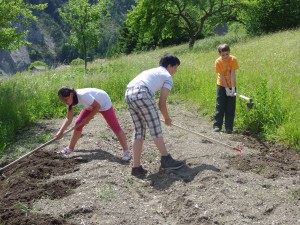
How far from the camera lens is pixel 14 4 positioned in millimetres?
13352

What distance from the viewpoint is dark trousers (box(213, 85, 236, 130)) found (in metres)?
8.27

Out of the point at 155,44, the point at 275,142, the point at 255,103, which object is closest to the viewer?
the point at 275,142

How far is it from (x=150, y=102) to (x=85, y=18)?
21.2m

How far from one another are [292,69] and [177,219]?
7.64 metres

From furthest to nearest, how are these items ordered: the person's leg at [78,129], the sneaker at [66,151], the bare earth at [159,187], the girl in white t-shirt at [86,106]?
the sneaker at [66,151]
the person's leg at [78,129]
the girl in white t-shirt at [86,106]
the bare earth at [159,187]

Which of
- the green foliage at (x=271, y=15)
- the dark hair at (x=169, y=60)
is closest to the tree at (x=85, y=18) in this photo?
the green foliage at (x=271, y=15)

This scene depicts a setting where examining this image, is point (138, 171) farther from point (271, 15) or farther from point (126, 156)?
point (271, 15)

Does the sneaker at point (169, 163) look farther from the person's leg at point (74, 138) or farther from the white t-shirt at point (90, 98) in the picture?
the person's leg at point (74, 138)

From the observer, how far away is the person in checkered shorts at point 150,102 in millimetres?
5676

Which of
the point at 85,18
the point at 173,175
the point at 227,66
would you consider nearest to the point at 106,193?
the point at 173,175

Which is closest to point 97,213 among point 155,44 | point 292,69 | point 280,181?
point 280,181

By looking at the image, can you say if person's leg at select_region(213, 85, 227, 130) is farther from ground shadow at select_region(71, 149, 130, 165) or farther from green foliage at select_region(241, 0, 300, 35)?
green foliage at select_region(241, 0, 300, 35)

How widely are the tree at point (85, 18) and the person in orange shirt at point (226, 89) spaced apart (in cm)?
1761

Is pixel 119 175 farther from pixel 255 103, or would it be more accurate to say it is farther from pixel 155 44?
pixel 155 44
